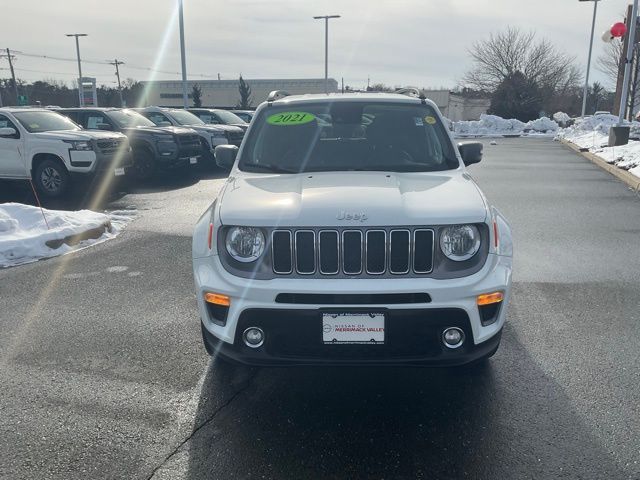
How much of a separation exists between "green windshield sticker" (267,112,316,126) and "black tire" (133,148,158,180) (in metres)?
9.97

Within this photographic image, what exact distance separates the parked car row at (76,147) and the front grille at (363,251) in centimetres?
950

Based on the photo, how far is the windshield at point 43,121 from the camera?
452 inches

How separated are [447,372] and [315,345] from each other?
1.23m

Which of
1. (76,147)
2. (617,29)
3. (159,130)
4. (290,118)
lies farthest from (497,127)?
(290,118)

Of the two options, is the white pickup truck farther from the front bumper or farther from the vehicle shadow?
the front bumper

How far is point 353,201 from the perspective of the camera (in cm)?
327

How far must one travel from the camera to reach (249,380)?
12.3ft

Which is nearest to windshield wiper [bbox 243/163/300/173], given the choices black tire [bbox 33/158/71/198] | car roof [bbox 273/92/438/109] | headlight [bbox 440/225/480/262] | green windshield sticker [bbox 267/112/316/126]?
green windshield sticker [bbox 267/112/316/126]

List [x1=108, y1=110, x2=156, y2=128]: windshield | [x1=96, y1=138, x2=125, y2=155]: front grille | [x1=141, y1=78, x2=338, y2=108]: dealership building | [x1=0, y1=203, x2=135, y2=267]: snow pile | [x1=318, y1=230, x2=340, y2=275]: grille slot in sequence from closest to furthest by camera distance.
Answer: [x1=318, y1=230, x2=340, y2=275]: grille slot, [x1=0, y1=203, x2=135, y2=267]: snow pile, [x1=96, y1=138, x2=125, y2=155]: front grille, [x1=108, y1=110, x2=156, y2=128]: windshield, [x1=141, y1=78, x2=338, y2=108]: dealership building

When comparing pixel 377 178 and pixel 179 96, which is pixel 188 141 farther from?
pixel 179 96

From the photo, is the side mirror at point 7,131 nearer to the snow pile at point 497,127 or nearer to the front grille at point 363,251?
the front grille at point 363,251

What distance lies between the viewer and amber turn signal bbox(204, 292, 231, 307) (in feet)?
10.4

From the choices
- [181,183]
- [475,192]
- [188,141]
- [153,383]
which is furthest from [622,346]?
[188,141]

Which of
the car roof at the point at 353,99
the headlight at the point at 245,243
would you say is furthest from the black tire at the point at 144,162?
the headlight at the point at 245,243
